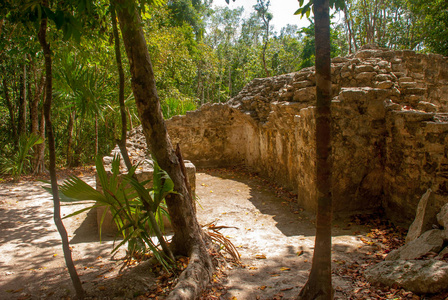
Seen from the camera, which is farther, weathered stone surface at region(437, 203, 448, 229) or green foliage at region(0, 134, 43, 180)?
green foliage at region(0, 134, 43, 180)

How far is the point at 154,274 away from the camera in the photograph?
9.70 feet

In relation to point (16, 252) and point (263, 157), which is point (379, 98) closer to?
point (263, 157)

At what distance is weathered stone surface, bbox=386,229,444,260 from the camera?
2.93m

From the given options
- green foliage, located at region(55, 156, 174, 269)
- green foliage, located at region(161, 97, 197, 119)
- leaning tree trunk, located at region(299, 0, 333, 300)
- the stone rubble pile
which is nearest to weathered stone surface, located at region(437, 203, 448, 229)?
the stone rubble pile

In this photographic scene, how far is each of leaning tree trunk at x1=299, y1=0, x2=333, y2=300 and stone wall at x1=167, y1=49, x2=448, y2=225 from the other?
7.74 ft

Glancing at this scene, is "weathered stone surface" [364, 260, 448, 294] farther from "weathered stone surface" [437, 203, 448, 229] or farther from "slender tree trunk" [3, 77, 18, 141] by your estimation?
"slender tree trunk" [3, 77, 18, 141]

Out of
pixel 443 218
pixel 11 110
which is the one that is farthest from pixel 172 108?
pixel 443 218

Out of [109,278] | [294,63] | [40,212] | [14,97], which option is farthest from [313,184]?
[294,63]

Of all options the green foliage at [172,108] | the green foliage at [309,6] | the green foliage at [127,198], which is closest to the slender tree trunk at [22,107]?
the green foliage at [172,108]

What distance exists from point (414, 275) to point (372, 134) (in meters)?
2.86

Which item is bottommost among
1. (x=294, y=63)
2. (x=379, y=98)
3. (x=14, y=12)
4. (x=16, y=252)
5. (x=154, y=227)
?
(x=16, y=252)

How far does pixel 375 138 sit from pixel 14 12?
483 cm

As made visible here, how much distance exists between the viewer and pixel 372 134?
4.96 meters

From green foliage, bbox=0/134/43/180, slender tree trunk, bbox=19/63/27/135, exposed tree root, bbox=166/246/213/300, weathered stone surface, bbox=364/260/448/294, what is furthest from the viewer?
slender tree trunk, bbox=19/63/27/135
